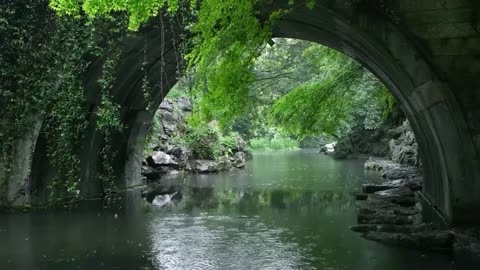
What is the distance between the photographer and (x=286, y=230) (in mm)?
9359

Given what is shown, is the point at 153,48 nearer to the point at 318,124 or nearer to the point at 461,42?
the point at 318,124

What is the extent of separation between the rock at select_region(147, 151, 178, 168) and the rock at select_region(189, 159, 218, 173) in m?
1.00

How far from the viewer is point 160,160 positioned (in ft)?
66.8

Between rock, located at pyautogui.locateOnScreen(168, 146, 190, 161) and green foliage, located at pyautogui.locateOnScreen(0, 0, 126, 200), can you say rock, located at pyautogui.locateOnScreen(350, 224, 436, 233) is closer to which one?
green foliage, located at pyautogui.locateOnScreen(0, 0, 126, 200)

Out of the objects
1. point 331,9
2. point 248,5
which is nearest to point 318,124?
point 331,9

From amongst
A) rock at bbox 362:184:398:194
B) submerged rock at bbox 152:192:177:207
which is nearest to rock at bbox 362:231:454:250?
rock at bbox 362:184:398:194

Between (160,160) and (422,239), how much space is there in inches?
541

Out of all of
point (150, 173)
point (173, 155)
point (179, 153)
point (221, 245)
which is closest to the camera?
point (221, 245)

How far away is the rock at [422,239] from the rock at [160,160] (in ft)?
42.1

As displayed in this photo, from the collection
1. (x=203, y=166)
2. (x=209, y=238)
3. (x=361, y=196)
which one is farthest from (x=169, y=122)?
(x=209, y=238)

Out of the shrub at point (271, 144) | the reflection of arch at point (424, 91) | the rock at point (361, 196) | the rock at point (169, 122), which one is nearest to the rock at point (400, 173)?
the rock at point (361, 196)

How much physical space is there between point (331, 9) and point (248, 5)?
3.30m

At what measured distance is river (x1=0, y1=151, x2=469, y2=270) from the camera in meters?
7.14

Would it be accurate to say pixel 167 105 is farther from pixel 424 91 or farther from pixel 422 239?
pixel 422 239
